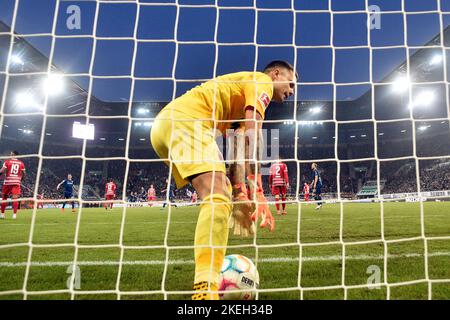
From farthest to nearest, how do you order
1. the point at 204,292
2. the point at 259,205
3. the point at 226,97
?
1. the point at 226,97
2. the point at 259,205
3. the point at 204,292

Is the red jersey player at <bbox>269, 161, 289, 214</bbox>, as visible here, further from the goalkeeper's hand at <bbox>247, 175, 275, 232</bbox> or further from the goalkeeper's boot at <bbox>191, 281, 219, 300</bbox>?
the goalkeeper's boot at <bbox>191, 281, 219, 300</bbox>

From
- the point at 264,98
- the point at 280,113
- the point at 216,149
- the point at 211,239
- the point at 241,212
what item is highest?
the point at 280,113

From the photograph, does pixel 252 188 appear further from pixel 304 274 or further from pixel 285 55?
pixel 285 55

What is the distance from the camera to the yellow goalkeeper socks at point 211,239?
2.18 meters

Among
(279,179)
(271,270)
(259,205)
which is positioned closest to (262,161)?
(259,205)

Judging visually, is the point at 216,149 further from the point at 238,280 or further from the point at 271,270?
the point at 271,270

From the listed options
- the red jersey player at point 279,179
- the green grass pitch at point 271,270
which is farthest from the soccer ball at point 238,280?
the red jersey player at point 279,179

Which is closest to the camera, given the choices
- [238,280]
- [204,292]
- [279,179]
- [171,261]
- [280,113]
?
[204,292]

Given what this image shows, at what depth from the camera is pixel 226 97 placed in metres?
2.81

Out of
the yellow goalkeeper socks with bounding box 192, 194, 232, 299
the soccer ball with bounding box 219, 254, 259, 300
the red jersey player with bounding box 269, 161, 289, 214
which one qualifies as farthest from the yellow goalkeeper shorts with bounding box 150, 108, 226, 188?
the red jersey player with bounding box 269, 161, 289, 214

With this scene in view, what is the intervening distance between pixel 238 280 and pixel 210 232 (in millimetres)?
481

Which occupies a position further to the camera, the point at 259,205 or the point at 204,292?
the point at 259,205
